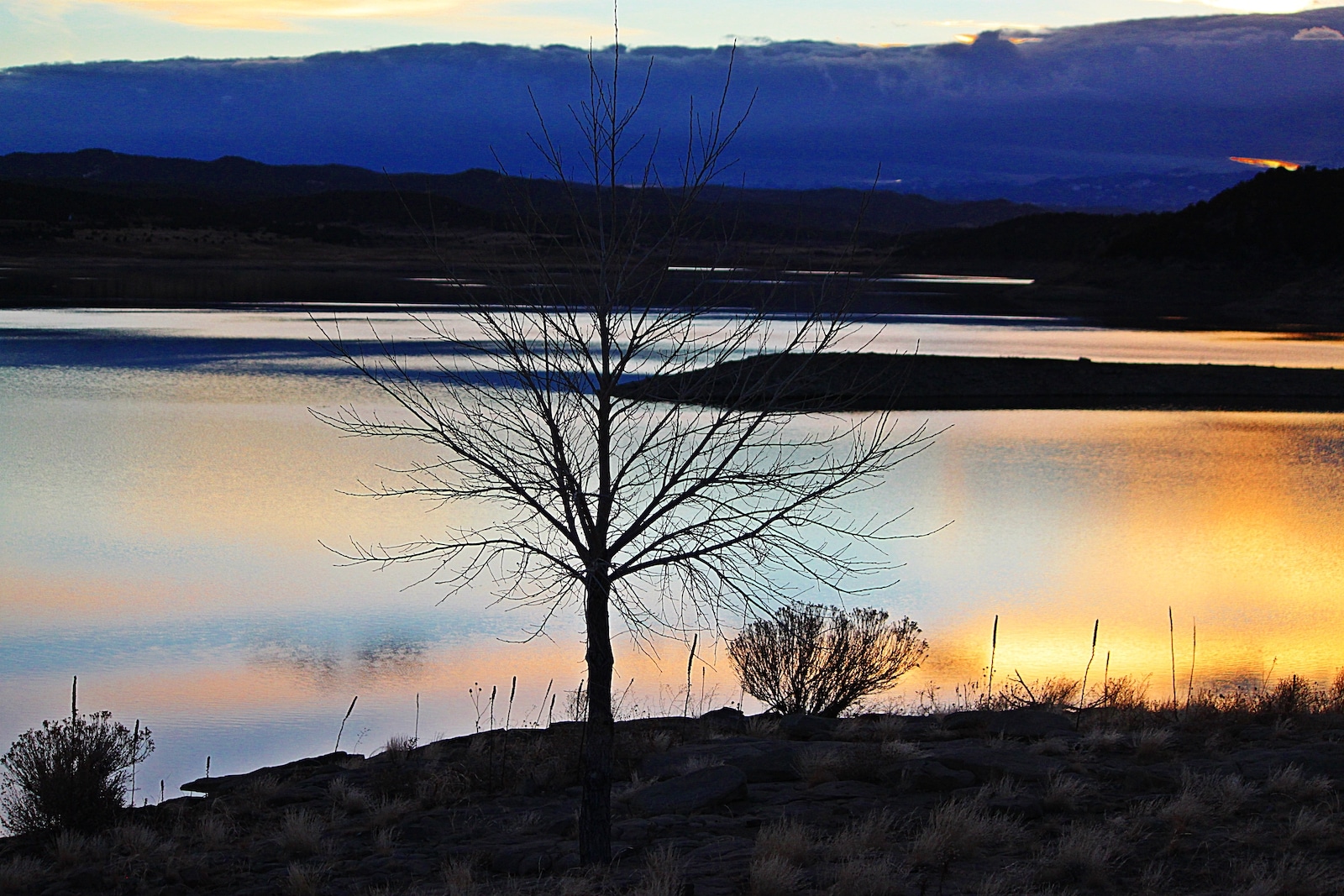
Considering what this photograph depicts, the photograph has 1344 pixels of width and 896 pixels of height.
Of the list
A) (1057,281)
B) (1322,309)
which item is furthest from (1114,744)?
(1057,281)

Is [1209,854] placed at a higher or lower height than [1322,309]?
lower

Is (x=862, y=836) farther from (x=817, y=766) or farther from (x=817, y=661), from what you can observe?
(x=817, y=661)

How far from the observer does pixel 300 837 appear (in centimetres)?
670

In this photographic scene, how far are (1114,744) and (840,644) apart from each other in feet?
8.69

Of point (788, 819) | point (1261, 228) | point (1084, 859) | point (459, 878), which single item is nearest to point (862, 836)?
point (788, 819)

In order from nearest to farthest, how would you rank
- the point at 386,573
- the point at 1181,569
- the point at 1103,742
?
1. the point at 1103,742
2. the point at 386,573
3. the point at 1181,569

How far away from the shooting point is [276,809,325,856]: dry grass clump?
6.69m

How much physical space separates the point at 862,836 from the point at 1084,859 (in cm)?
100

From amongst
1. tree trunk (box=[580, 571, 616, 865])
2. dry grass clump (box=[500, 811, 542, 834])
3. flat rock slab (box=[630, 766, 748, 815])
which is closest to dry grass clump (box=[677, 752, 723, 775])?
flat rock slab (box=[630, 766, 748, 815])

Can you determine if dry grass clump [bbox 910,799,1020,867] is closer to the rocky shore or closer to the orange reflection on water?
the rocky shore

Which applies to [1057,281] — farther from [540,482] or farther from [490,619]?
[540,482]

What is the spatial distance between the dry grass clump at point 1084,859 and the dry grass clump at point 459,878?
246 centimetres

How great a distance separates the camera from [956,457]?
77.5 ft

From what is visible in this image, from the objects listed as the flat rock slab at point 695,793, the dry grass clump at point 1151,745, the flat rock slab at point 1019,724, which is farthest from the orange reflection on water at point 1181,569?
the flat rock slab at point 695,793
